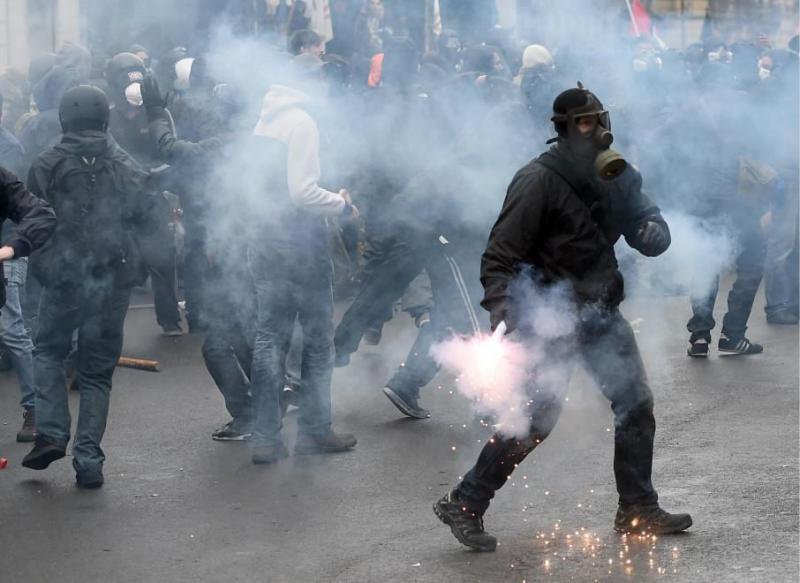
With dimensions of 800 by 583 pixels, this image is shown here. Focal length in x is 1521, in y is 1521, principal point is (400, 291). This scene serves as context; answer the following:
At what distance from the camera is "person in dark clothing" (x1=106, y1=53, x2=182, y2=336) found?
31.2ft

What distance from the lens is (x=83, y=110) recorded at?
6.97m

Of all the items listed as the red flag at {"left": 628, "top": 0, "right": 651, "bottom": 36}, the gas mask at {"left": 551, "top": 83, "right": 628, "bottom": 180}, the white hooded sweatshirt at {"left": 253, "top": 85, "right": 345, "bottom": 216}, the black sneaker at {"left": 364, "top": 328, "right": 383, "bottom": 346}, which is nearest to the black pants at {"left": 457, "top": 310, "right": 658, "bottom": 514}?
the gas mask at {"left": 551, "top": 83, "right": 628, "bottom": 180}

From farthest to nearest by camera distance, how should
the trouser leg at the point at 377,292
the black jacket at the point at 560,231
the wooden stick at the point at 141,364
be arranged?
the wooden stick at the point at 141,364, the trouser leg at the point at 377,292, the black jacket at the point at 560,231

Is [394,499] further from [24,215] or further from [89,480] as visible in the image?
[24,215]

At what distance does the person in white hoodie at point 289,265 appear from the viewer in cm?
724

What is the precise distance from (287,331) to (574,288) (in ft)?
6.73

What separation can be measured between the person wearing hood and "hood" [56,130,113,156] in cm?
217

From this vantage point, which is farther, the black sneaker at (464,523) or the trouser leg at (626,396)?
the trouser leg at (626,396)

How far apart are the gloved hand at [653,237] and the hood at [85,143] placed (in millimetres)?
2577

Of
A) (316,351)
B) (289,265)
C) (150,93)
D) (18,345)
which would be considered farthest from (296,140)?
(18,345)

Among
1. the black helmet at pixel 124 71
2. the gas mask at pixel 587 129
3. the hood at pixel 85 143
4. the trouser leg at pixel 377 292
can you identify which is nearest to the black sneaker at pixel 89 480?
the hood at pixel 85 143

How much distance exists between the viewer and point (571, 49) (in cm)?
1242

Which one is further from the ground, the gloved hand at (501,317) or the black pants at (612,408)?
the gloved hand at (501,317)

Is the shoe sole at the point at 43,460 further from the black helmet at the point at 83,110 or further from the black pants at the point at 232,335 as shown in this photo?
the black helmet at the point at 83,110
